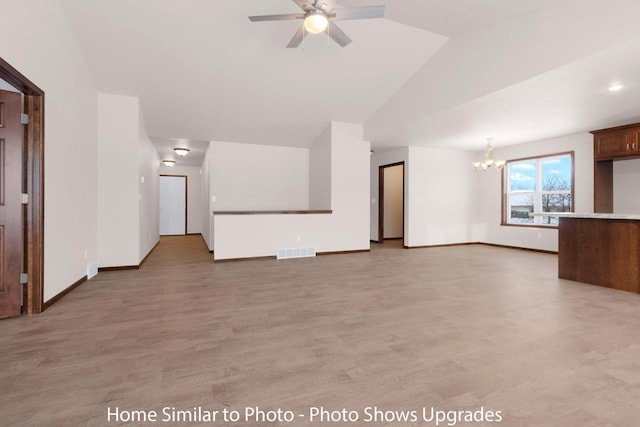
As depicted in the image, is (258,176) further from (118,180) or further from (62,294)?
(62,294)

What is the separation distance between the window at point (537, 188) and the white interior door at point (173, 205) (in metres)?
9.92

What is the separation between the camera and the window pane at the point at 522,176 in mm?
7012

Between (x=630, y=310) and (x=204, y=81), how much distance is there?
20.0 ft

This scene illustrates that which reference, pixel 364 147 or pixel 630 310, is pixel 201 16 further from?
pixel 630 310

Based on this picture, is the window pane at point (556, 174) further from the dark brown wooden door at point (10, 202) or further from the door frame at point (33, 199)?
the dark brown wooden door at point (10, 202)

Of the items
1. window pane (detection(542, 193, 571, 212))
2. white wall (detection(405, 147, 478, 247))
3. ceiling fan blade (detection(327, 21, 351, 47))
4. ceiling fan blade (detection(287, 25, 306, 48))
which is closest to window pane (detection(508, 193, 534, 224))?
window pane (detection(542, 193, 571, 212))

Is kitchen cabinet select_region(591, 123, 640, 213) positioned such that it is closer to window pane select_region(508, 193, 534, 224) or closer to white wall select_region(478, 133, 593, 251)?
white wall select_region(478, 133, 593, 251)

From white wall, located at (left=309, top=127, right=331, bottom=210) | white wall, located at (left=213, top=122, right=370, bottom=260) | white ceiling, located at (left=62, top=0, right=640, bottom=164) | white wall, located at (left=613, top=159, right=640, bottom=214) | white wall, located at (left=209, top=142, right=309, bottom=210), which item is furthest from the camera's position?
white wall, located at (left=209, top=142, right=309, bottom=210)

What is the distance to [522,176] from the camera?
721 centimetres

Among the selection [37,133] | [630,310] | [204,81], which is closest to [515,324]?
[630,310]

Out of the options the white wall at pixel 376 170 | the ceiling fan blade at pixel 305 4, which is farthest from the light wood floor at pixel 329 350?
the white wall at pixel 376 170

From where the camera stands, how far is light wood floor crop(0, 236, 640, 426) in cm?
155

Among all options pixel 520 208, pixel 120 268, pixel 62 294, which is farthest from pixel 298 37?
pixel 520 208

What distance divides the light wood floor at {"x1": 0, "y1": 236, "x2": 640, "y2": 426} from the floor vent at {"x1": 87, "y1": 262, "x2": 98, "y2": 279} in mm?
448
